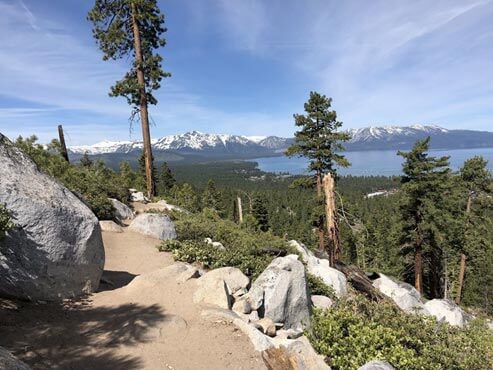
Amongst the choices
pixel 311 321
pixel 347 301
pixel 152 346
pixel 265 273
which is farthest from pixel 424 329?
→ pixel 152 346

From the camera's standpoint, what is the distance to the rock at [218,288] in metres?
7.37

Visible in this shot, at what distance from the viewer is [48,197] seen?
21.9 ft

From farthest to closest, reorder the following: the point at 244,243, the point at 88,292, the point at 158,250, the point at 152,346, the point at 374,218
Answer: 1. the point at 374,218
2. the point at 244,243
3. the point at 158,250
4. the point at 88,292
5. the point at 152,346

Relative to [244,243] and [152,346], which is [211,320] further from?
[244,243]

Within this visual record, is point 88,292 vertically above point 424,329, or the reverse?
point 88,292

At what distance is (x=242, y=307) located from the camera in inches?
290

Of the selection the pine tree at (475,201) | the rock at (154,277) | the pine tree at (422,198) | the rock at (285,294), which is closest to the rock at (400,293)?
the pine tree at (422,198)

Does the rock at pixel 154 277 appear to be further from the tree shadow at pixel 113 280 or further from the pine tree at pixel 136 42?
the pine tree at pixel 136 42

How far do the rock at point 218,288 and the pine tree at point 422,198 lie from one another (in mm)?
17596

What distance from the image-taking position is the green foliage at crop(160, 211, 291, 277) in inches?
398

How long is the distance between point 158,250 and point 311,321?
5985mm

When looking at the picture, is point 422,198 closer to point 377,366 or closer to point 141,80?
point 141,80

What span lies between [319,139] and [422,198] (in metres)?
8.22

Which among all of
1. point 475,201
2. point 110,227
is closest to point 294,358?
point 110,227
